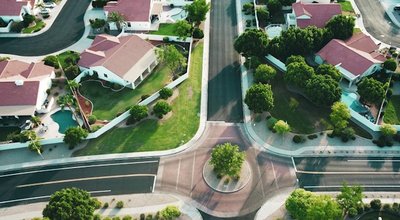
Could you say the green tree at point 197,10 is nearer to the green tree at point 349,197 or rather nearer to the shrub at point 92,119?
the shrub at point 92,119

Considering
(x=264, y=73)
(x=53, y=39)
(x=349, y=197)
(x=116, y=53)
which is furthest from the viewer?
(x=53, y=39)

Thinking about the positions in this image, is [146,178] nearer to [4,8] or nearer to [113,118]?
[113,118]

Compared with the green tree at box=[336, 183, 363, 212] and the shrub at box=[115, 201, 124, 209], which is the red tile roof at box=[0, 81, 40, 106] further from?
the green tree at box=[336, 183, 363, 212]

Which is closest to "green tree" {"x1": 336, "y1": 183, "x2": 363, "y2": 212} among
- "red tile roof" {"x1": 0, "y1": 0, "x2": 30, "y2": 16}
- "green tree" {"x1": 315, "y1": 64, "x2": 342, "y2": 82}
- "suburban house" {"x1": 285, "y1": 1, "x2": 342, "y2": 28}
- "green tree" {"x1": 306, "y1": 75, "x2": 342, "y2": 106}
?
"green tree" {"x1": 306, "y1": 75, "x2": 342, "y2": 106}

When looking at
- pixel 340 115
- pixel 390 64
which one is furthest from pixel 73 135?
pixel 390 64

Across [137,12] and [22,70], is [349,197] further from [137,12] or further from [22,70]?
[22,70]

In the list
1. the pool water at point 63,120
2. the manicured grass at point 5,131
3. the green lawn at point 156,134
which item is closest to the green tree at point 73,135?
the green lawn at point 156,134
